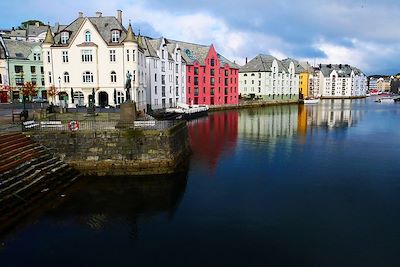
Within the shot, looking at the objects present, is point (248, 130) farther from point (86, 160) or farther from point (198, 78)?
point (198, 78)

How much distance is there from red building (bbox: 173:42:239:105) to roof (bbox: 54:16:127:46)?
105 ft

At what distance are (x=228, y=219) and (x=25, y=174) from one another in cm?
1260

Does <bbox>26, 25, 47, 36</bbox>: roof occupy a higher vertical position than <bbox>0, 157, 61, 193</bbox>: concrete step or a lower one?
higher

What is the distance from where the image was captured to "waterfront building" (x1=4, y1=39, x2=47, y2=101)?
68.4 metres

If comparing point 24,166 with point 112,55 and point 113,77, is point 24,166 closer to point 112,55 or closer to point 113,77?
point 113,77

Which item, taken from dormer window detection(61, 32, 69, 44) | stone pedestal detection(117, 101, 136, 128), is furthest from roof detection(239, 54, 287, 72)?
stone pedestal detection(117, 101, 136, 128)

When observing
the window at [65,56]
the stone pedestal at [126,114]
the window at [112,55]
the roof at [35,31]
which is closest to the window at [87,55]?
the window at [65,56]

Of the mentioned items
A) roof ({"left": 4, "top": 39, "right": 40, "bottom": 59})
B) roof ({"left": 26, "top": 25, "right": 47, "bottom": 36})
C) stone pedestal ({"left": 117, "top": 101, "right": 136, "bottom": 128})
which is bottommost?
stone pedestal ({"left": 117, "top": 101, "right": 136, "bottom": 128})

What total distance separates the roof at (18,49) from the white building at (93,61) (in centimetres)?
2291

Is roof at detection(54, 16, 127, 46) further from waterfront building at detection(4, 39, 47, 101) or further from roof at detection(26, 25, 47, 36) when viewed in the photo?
roof at detection(26, 25, 47, 36)

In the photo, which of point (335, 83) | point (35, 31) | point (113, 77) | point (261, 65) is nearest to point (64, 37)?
point (113, 77)

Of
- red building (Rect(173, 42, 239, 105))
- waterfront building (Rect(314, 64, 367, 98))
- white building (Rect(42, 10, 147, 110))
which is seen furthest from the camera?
waterfront building (Rect(314, 64, 367, 98))

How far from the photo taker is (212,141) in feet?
138

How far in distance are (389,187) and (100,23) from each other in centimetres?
4614
